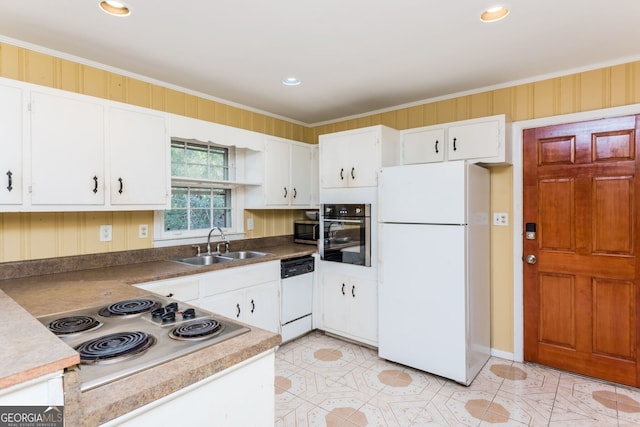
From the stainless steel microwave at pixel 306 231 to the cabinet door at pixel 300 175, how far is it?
9.9 inches

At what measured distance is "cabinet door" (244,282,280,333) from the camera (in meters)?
2.89

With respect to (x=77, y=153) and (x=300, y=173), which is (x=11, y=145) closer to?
(x=77, y=153)

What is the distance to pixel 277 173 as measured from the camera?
353 centimetres

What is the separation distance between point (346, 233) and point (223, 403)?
2.26 metres

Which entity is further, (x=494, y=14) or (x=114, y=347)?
(x=494, y=14)

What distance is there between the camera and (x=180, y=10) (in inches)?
73.6

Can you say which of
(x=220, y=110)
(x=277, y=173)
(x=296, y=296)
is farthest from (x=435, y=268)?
(x=220, y=110)

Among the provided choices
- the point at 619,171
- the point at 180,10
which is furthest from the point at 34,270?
the point at 619,171

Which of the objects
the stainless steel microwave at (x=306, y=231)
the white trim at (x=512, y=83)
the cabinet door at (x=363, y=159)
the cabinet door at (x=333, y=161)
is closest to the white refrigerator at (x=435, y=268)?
the cabinet door at (x=363, y=159)

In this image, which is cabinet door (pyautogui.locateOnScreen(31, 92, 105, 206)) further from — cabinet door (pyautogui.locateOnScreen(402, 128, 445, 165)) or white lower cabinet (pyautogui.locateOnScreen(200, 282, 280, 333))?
cabinet door (pyautogui.locateOnScreen(402, 128, 445, 165))

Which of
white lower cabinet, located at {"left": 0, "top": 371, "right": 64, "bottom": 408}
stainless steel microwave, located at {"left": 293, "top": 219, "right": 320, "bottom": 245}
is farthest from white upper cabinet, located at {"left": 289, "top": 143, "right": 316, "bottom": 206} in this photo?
white lower cabinet, located at {"left": 0, "top": 371, "right": 64, "bottom": 408}

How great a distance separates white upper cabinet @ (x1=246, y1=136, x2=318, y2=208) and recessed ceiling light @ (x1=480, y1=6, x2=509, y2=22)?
2.11m

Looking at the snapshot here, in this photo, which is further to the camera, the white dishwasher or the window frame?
the white dishwasher

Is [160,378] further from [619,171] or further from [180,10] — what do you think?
[619,171]
